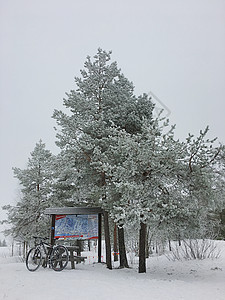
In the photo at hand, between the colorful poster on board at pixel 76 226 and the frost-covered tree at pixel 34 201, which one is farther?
the frost-covered tree at pixel 34 201

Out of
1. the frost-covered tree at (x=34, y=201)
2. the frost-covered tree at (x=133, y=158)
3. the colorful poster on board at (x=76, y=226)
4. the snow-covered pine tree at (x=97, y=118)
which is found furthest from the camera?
the frost-covered tree at (x=34, y=201)

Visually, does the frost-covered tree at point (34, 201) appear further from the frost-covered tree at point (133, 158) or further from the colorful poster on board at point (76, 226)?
the frost-covered tree at point (133, 158)

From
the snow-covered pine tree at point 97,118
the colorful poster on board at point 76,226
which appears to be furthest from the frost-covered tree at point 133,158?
the colorful poster on board at point 76,226

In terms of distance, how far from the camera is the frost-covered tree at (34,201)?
45.3ft

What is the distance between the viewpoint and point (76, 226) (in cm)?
1014

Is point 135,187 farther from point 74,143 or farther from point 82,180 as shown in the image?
point 82,180

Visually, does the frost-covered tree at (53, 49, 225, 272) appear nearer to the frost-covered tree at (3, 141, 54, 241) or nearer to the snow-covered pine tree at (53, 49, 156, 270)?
the snow-covered pine tree at (53, 49, 156, 270)

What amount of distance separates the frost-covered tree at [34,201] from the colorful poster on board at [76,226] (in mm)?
3781

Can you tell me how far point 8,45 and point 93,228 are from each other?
7725 mm

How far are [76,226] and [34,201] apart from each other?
4.97 m

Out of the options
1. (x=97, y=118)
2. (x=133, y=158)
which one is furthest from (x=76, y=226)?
(x=97, y=118)

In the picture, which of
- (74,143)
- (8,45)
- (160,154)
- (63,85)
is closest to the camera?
(160,154)

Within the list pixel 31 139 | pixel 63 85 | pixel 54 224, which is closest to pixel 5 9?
pixel 54 224

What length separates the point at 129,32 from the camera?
58.3 m
